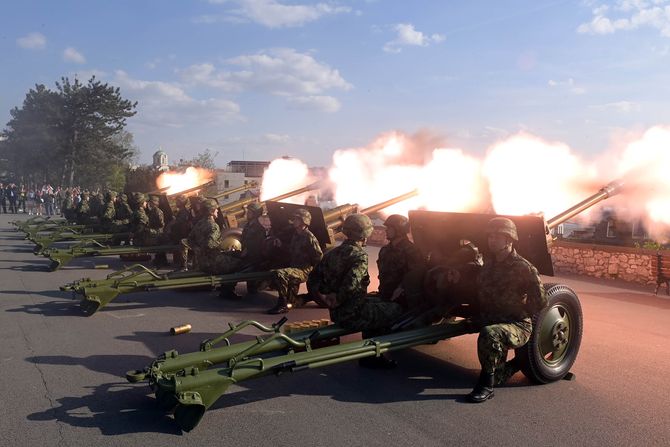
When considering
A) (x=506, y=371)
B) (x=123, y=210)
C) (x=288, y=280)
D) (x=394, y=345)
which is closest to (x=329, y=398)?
(x=394, y=345)

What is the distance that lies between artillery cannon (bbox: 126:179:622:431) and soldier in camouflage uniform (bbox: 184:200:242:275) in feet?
12.2

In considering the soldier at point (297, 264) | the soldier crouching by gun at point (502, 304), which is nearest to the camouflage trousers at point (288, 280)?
the soldier at point (297, 264)

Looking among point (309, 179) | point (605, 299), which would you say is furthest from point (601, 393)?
point (309, 179)

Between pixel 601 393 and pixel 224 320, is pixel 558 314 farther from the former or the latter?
pixel 224 320

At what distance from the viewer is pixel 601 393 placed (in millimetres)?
4961

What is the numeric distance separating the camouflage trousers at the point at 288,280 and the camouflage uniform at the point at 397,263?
244 centimetres

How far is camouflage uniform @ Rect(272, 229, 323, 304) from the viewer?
8.23 metres

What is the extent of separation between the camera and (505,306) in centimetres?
496

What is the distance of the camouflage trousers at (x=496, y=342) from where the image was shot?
4.66 meters

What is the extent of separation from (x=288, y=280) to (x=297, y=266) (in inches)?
12.1

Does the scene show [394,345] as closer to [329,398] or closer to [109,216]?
[329,398]

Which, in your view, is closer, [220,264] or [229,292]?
[220,264]

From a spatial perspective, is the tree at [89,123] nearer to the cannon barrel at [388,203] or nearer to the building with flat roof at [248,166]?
the building with flat roof at [248,166]

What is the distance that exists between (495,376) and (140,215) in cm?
1081
